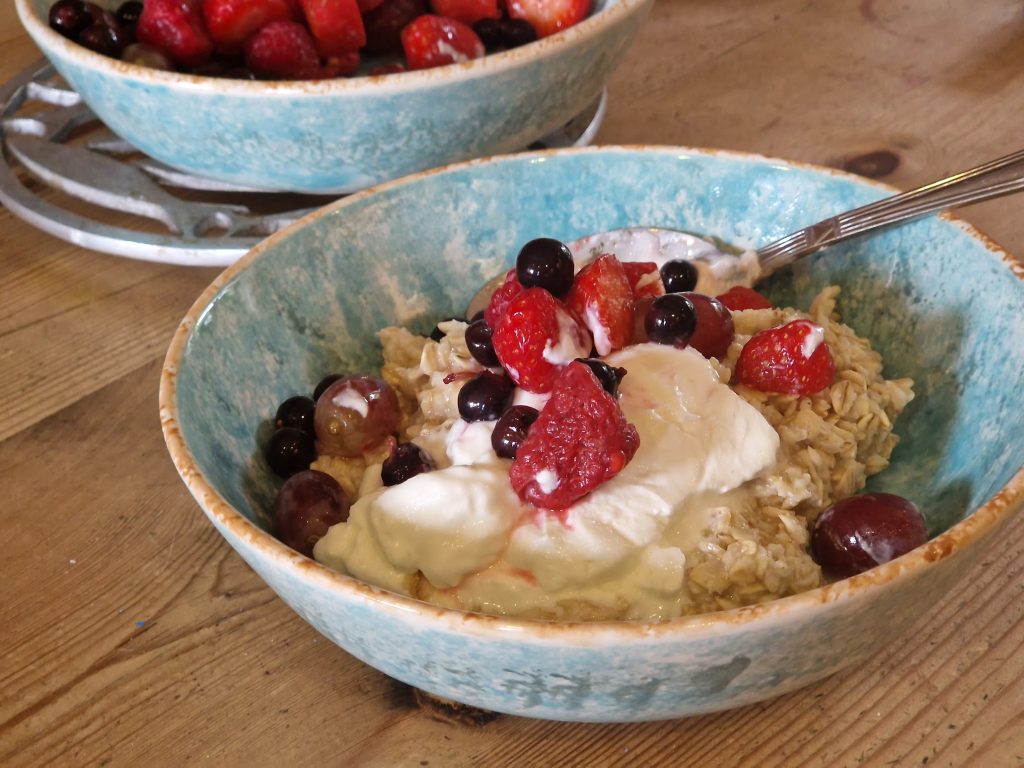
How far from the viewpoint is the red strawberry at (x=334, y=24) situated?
143cm

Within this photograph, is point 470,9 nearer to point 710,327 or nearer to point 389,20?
point 389,20

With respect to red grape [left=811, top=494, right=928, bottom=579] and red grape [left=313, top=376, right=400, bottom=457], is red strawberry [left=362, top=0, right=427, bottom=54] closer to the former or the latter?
red grape [left=313, top=376, right=400, bottom=457]

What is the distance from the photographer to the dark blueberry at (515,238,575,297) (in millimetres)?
932

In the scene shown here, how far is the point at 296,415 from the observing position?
95cm

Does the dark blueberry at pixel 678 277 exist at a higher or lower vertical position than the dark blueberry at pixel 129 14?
lower

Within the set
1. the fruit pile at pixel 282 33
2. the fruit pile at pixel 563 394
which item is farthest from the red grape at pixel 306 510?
the fruit pile at pixel 282 33

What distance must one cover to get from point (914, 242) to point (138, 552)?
2.73 ft

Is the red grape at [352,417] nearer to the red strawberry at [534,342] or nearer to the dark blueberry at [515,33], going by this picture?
the red strawberry at [534,342]

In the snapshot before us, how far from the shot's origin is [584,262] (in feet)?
3.57

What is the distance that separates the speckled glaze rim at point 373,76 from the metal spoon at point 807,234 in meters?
0.26

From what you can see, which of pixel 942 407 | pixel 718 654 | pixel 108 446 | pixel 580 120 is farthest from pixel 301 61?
pixel 718 654

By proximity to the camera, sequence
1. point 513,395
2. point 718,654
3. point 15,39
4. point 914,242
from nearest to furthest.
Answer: point 718,654 → point 513,395 → point 914,242 → point 15,39

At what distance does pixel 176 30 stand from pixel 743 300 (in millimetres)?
933

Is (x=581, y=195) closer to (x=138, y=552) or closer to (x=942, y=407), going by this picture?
(x=942, y=407)
